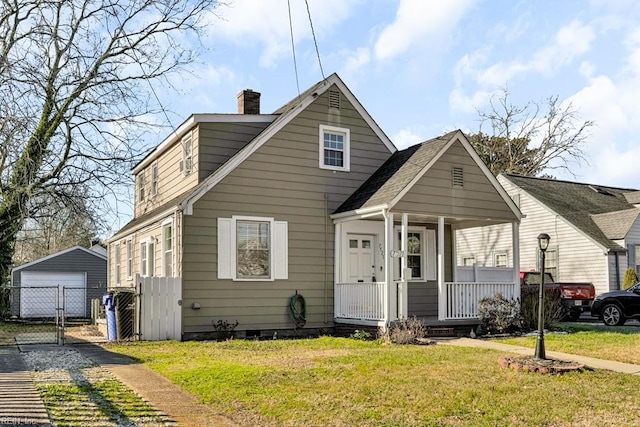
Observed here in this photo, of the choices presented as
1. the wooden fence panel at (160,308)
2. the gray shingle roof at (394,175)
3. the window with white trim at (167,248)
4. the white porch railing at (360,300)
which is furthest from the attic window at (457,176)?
the window with white trim at (167,248)

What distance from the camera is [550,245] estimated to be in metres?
28.3

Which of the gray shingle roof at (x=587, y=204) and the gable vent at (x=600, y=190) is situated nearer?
the gray shingle roof at (x=587, y=204)

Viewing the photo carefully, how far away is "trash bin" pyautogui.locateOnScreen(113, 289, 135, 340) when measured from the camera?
49.5 feet

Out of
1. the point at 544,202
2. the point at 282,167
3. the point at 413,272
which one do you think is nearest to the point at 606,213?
the point at 544,202

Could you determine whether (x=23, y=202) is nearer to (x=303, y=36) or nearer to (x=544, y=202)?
(x=303, y=36)

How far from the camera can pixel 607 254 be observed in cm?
2566

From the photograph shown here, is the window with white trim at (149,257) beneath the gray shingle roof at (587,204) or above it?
beneath

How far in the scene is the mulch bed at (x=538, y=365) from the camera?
9.36 m

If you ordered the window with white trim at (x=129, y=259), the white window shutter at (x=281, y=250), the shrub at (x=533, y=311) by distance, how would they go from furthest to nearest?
1. the window with white trim at (x=129, y=259)
2. the shrub at (x=533, y=311)
3. the white window shutter at (x=281, y=250)

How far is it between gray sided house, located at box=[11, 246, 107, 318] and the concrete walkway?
69.5 feet

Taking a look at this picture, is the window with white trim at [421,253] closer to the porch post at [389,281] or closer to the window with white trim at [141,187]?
the porch post at [389,281]

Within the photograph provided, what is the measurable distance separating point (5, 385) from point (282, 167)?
30.4ft

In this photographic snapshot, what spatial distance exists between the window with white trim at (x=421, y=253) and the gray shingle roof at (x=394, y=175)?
205cm

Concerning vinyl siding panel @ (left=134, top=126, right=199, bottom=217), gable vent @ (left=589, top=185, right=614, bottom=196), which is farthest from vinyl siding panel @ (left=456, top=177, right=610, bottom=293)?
vinyl siding panel @ (left=134, top=126, right=199, bottom=217)
